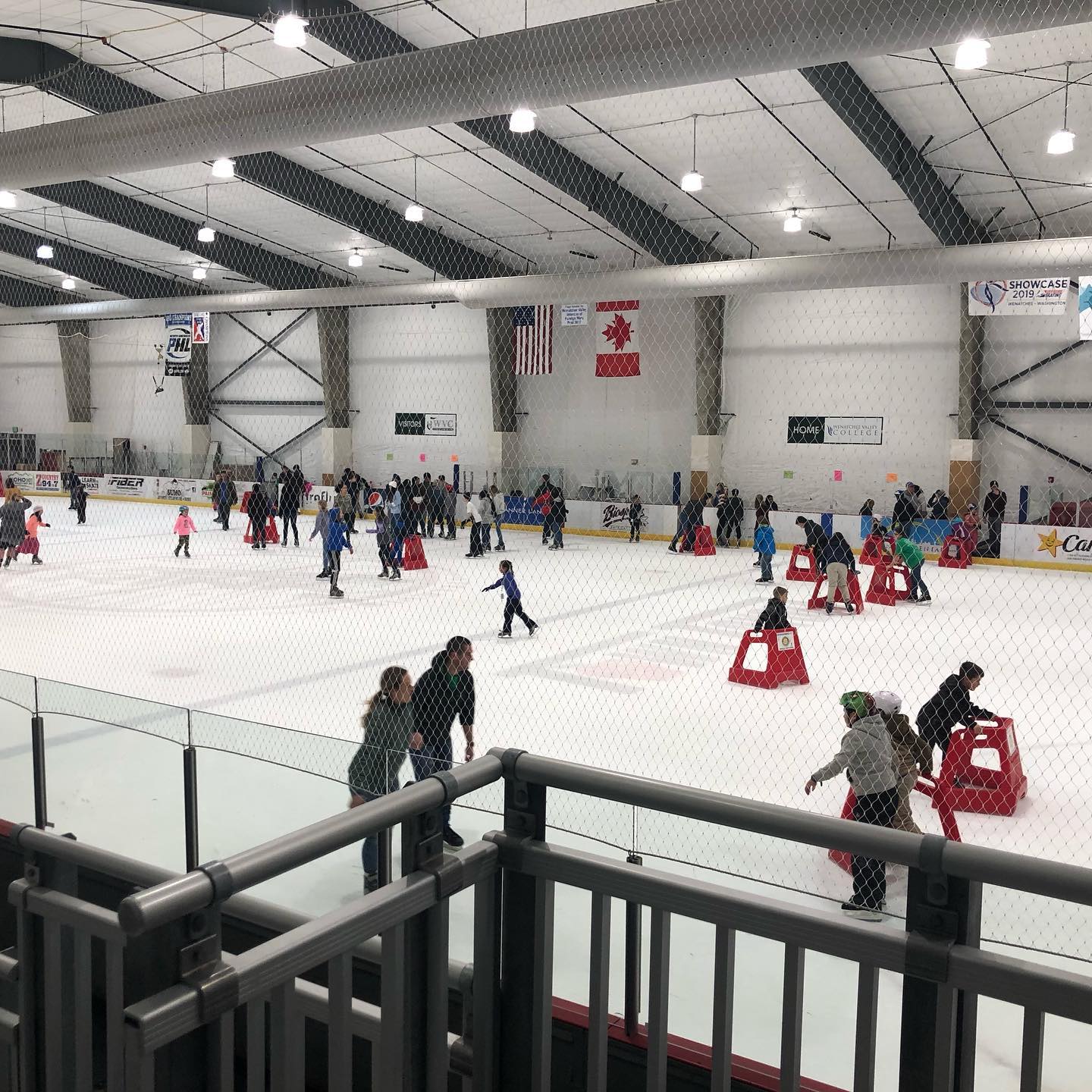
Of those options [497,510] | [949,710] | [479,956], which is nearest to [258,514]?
[497,510]

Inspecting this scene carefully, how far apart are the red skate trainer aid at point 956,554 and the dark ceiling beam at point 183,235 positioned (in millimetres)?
17317

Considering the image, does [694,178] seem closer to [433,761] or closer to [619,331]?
[619,331]

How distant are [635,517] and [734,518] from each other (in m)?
2.41

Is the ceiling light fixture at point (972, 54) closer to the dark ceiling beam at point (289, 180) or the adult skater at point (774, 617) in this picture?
the adult skater at point (774, 617)

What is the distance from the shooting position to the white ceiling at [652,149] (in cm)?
1440

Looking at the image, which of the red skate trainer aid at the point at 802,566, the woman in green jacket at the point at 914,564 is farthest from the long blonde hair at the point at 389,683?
the red skate trainer aid at the point at 802,566

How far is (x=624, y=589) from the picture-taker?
1789cm

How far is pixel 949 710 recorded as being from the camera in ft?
23.3

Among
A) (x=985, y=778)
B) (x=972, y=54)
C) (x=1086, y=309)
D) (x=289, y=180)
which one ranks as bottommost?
(x=985, y=778)

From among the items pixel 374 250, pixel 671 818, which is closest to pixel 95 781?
pixel 671 818

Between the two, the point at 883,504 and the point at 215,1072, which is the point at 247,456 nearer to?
the point at 883,504

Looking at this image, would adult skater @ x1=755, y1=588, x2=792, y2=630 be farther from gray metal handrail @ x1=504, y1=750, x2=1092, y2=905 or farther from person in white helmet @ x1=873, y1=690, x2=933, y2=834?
gray metal handrail @ x1=504, y1=750, x2=1092, y2=905

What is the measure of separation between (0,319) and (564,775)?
36401 millimetres

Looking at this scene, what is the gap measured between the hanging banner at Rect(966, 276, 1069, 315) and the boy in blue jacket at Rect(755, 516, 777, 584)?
5.66 meters
